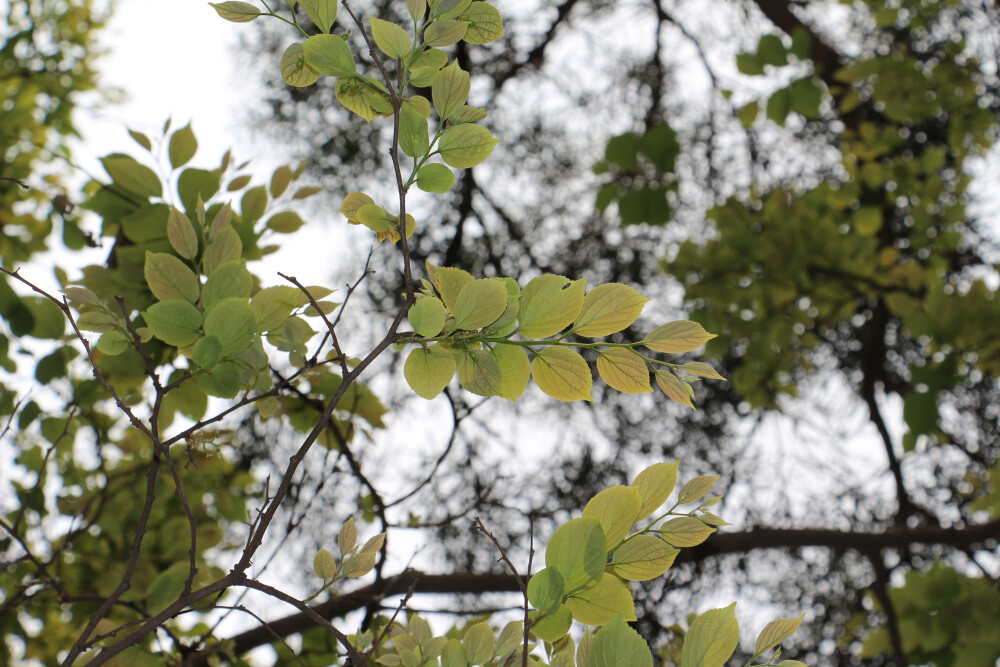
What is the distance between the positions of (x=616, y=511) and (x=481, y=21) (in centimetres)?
28

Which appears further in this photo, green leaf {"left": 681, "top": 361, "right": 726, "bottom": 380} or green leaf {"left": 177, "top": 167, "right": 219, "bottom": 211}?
green leaf {"left": 177, "top": 167, "right": 219, "bottom": 211}

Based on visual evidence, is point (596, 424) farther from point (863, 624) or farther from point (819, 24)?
point (819, 24)

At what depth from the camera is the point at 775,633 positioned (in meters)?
0.36

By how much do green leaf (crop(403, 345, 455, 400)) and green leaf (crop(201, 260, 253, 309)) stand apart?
0.14 metres

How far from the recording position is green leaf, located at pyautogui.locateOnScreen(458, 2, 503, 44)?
40 cm

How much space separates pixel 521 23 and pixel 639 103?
33 centimetres

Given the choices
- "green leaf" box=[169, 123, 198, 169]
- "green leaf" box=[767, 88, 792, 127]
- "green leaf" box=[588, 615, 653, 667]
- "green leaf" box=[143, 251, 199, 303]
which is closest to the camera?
"green leaf" box=[588, 615, 653, 667]

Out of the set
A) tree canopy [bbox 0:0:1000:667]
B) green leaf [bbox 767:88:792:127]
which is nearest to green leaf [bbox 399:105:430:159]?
tree canopy [bbox 0:0:1000:667]

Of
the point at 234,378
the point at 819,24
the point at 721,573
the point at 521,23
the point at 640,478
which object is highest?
the point at 819,24

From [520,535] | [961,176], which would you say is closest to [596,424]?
[520,535]

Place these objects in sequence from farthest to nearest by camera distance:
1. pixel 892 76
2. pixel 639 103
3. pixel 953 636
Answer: pixel 639 103
pixel 892 76
pixel 953 636

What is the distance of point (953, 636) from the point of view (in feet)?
3.54

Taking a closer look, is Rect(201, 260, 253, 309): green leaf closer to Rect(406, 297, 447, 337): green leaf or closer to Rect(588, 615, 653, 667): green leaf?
Rect(406, 297, 447, 337): green leaf

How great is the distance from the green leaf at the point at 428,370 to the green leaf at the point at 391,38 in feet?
0.51
